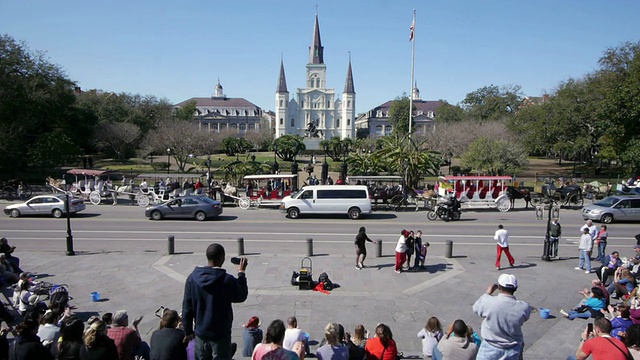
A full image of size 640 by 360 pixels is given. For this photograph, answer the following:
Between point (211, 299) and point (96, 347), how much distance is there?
1.75 meters

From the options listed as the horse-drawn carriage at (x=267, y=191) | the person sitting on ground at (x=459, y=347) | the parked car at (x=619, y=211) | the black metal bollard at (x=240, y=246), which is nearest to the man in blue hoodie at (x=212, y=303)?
the person sitting on ground at (x=459, y=347)

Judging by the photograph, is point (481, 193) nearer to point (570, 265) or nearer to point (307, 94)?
point (570, 265)

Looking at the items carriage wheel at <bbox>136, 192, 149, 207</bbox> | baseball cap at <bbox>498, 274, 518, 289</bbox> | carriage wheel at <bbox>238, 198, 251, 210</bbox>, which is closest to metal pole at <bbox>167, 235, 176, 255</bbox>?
carriage wheel at <bbox>238, 198, 251, 210</bbox>

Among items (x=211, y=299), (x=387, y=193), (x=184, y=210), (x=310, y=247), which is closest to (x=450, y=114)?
(x=387, y=193)

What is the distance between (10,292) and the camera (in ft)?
37.2

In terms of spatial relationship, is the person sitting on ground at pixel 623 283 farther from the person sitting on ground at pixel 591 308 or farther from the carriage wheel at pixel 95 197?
the carriage wheel at pixel 95 197

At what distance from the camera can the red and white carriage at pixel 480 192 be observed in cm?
2748

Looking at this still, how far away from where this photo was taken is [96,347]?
552cm

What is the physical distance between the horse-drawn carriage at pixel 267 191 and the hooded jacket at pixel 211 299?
23.1 m

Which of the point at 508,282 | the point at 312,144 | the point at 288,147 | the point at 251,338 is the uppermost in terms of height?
the point at 312,144

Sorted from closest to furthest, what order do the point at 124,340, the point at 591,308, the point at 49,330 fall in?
the point at 124,340 < the point at 49,330 < the point at 591,308

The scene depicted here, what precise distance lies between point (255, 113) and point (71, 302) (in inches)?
5465

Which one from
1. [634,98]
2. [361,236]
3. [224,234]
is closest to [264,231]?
[224,234]

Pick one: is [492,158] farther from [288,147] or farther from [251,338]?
[251,338]
